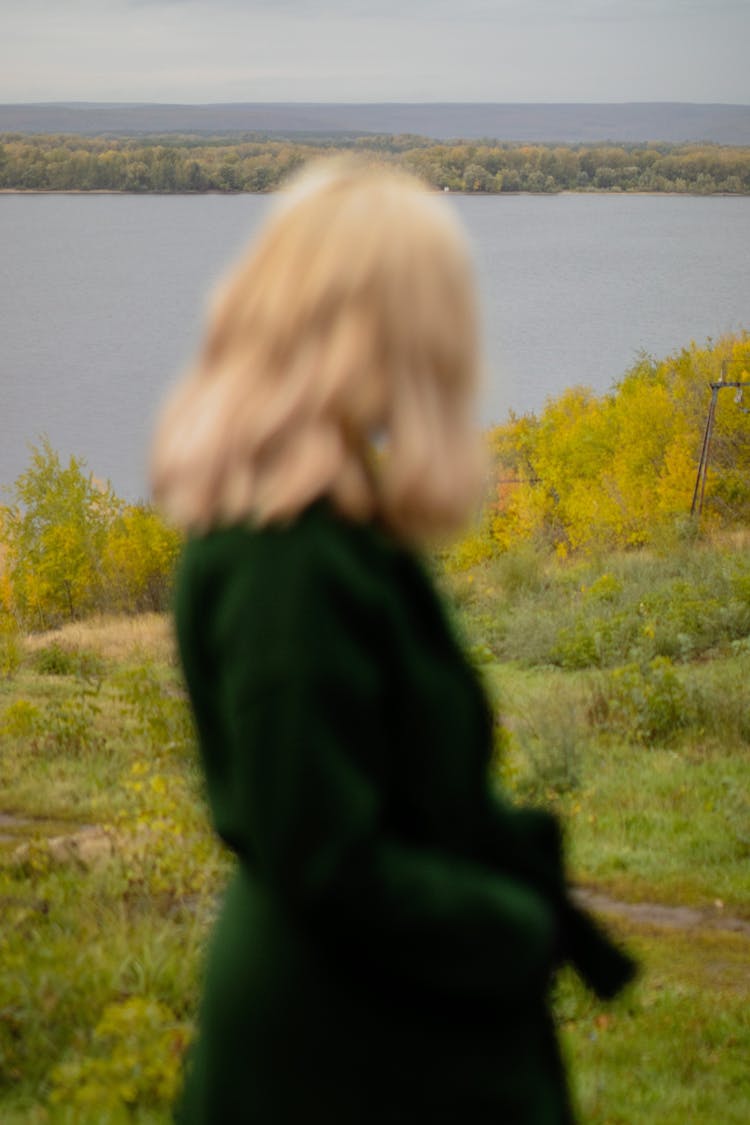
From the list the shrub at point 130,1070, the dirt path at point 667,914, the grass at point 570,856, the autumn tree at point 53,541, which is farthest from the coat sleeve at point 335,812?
the autumn tree at point 53,541

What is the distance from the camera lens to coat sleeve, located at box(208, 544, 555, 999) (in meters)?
1.13

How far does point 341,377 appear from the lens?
4.01 ft

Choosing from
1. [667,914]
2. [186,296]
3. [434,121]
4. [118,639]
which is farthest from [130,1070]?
[434,121]

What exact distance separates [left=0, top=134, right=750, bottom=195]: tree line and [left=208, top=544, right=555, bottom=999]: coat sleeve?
48.4 m

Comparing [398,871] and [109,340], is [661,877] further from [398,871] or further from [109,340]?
[109,340]

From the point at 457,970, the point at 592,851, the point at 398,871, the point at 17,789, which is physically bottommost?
the point at 17,789

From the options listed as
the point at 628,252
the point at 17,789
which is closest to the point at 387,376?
the point at 17,789

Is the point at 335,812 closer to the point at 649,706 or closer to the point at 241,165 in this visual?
the point at 649,706

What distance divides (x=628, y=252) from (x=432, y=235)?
11794cm

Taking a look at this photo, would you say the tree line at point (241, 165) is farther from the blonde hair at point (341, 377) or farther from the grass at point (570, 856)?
the blonde hair at point (341, 377)

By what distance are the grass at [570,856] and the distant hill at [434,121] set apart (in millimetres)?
80400

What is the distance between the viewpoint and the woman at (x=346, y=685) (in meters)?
1.15

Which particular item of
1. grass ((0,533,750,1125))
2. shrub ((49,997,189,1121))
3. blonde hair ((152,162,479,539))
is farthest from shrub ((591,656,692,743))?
blonde hair ((152,162,479,539))

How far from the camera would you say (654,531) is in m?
24.8
